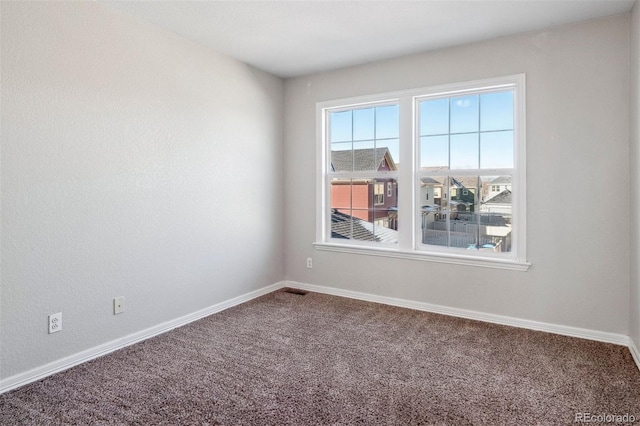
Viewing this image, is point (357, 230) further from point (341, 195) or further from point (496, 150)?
point (496, 150)

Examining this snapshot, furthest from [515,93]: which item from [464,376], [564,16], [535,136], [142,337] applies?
[142,337]

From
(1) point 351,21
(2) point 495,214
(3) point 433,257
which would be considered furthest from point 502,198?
(1) point 351,21

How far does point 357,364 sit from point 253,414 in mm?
809

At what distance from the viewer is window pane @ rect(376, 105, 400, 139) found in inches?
149

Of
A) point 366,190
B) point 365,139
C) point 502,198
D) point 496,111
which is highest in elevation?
point 496,111

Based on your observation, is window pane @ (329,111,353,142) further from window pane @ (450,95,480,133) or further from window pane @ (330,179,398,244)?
window pane @ (450,95,480,133)

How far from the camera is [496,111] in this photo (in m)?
3.32

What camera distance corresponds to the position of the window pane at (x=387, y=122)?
3.80 m

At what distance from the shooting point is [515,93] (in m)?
3.19

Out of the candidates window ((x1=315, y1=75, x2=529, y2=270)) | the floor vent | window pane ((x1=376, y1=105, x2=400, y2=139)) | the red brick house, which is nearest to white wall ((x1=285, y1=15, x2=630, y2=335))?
window ((x1=315, y1=75, x2=529, y2=270))

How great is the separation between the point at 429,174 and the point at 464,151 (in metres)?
0.37

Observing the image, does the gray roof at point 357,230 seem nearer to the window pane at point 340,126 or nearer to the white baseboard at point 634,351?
the window pane at point 340,126

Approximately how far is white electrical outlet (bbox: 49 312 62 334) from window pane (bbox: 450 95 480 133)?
336 centimetres

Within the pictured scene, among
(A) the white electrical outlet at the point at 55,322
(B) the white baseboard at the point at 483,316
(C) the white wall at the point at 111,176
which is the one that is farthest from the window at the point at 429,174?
(A) the white electrical outlet at the point at 55,322
